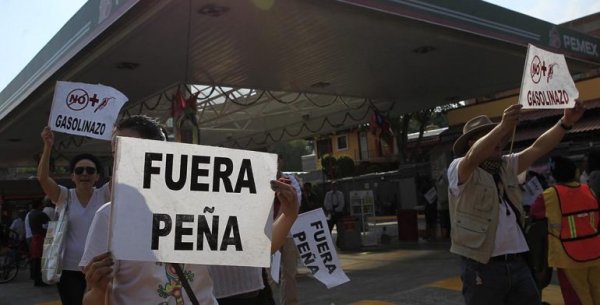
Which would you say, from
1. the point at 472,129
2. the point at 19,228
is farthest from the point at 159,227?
the point at 19,228

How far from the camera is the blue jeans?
330 centimetres

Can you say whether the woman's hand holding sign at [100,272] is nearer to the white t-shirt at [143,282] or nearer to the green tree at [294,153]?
the white t-shirt at [143,282]

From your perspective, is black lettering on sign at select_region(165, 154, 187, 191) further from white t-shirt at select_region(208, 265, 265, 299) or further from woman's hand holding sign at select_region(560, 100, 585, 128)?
woman's hand holding sign at select_region(560, 100, 585, 128)

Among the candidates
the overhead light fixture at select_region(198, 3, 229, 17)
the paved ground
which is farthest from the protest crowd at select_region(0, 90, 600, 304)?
the overhead light fixture at select_region(198, 3, 229, 17)

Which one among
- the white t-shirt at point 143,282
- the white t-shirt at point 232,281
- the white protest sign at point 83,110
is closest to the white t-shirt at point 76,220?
the white protest sign at point 83,110

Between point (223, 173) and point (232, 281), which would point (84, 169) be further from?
point (223, 173)

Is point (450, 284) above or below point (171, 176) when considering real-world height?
below

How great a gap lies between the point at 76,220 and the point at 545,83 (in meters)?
3.62

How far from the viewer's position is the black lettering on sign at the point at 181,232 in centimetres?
181

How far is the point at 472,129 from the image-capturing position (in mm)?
3654

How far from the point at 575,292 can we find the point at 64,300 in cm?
442

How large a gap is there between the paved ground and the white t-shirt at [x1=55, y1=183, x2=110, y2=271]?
3.83 m

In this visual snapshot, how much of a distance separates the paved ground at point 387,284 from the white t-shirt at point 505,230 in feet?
10.7

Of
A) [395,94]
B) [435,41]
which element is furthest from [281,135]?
[435,41]
